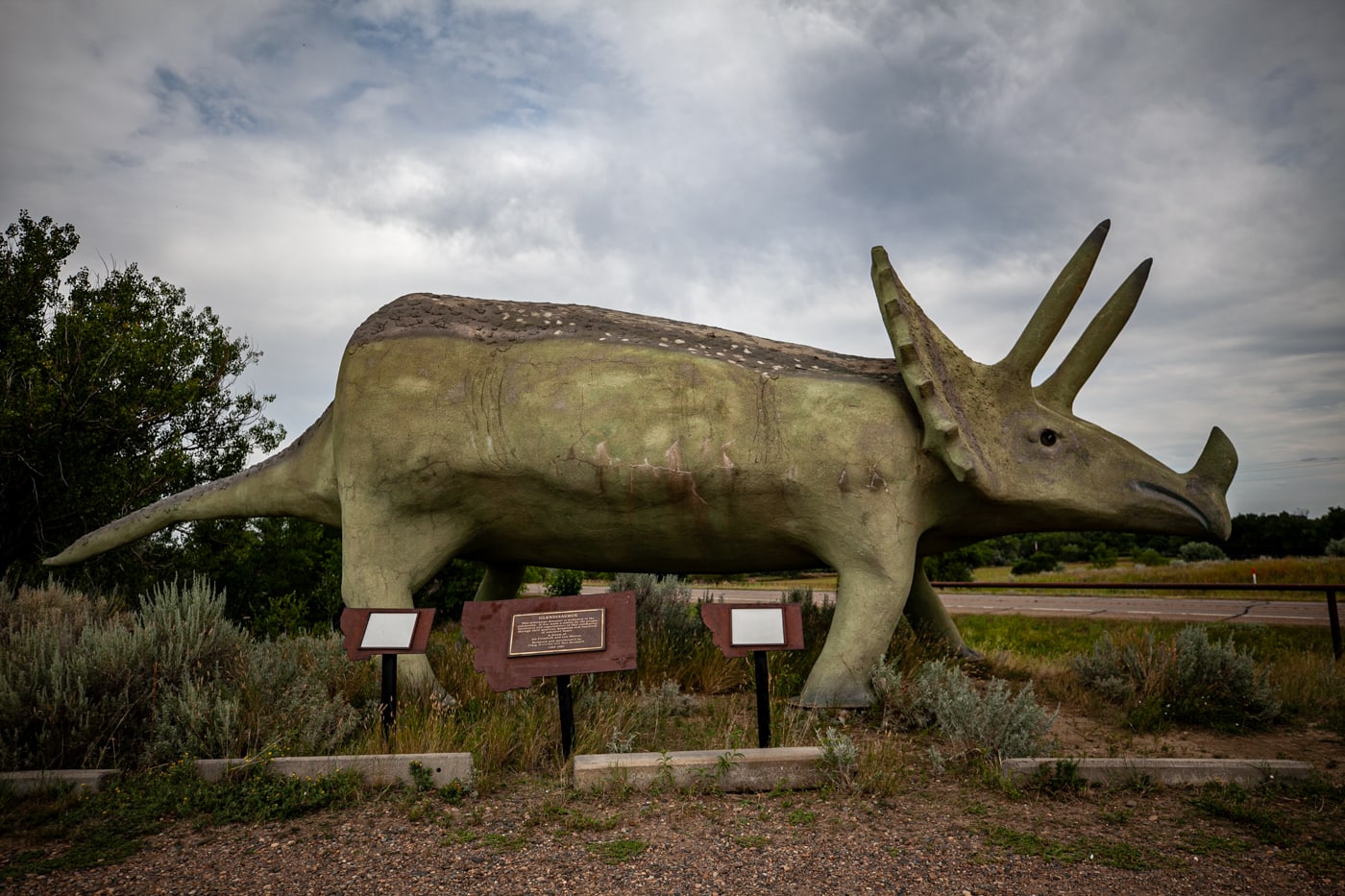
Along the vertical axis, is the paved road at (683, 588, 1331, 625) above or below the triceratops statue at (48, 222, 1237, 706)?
below

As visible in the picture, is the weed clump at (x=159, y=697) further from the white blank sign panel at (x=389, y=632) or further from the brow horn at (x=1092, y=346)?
the brow horn at (x=1092, y=346)

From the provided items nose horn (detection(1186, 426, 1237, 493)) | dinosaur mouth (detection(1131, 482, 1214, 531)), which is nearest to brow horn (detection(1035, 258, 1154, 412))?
dinosaur mouth (detection(1131, 482, 1214, 531))

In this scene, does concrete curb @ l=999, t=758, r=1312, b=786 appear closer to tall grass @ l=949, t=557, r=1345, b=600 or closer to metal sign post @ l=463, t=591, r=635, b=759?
metal sign post @ l=463, t=591, r=635, b=759

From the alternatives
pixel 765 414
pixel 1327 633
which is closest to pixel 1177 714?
pixel 765 414

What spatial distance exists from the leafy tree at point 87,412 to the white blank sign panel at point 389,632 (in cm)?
499

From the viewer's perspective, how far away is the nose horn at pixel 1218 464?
5184 millimetres

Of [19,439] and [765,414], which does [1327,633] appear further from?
[19,439]

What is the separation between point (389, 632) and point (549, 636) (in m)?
0.89

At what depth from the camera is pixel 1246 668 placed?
5.22 metres

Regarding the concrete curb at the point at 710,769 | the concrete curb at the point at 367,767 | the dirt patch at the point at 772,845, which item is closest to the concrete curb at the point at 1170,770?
the dirt patch at the point at 772,845

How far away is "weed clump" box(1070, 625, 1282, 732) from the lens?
5.04 m

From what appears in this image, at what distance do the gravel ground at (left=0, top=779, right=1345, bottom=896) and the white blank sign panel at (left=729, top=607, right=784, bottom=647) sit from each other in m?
0.68

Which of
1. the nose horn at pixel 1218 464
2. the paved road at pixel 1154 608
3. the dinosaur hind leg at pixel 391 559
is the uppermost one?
the nose horn at pixel 1218 464

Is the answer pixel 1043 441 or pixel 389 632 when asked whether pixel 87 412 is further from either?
pixel 1043 441
